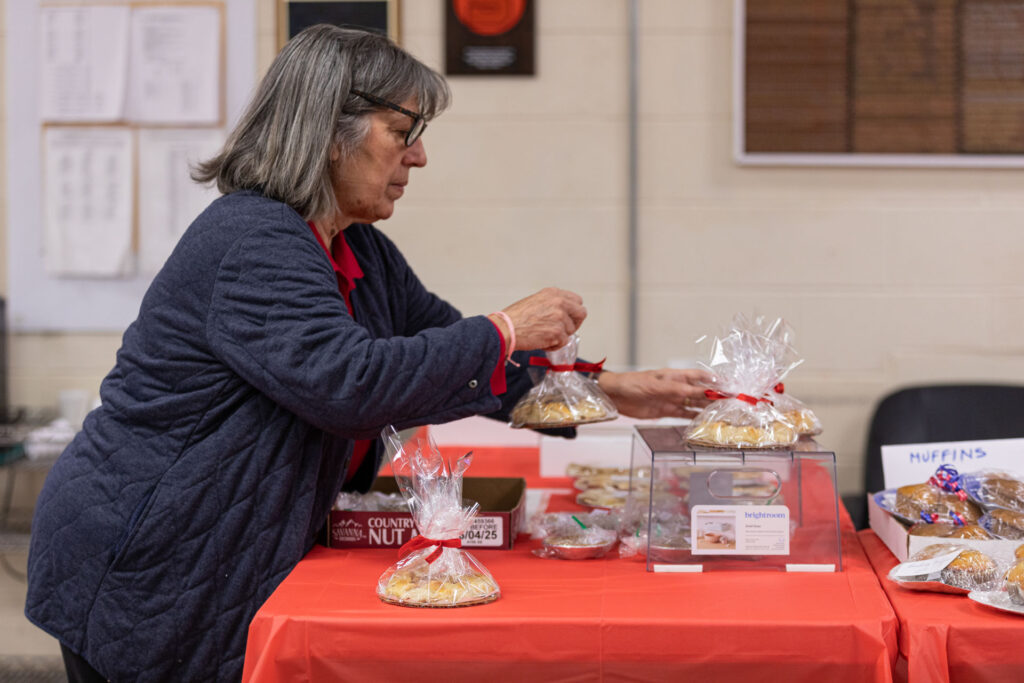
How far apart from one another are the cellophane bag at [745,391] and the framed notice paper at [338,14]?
1.86 meters

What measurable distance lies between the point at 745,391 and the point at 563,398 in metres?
0.30

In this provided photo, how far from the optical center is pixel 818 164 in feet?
9.82

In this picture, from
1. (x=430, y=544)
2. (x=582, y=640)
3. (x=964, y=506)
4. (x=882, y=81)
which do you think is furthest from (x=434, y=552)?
(x=882, y=81)

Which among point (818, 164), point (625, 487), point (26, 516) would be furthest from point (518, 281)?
point (26, 516)

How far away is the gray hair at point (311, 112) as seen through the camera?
1442 millimetres

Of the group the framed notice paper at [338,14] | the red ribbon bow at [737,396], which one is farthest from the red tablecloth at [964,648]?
the framed notice paper at [338,14]

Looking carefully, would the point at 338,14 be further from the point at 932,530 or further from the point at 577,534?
the point at 932,530

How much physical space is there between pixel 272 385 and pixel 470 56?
1.99 metres

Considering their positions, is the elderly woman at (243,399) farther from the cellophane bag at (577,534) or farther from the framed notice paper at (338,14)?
the framed notice paper at (338,14)

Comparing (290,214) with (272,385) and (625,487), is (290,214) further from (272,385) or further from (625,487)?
(625,487)

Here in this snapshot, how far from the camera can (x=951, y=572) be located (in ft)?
4.12

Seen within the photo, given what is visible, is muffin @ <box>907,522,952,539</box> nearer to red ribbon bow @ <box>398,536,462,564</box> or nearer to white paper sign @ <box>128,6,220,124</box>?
red ribbon bow @ <box>398,536,462,564</box>

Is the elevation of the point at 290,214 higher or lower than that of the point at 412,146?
lower

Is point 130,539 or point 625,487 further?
point 625,487
